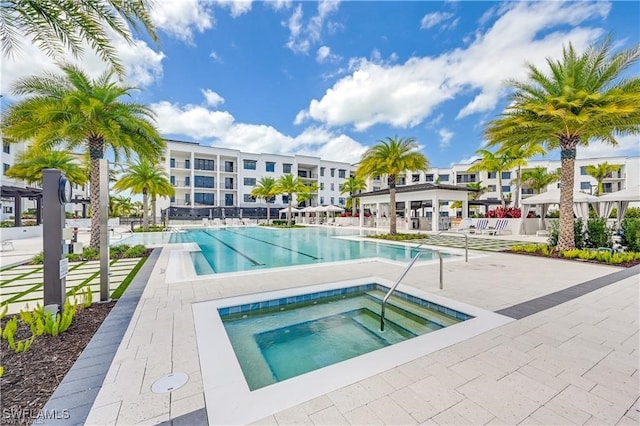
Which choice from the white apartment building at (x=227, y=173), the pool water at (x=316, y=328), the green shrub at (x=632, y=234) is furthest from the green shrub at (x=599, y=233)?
the white apartment building at (x=227, y=173)

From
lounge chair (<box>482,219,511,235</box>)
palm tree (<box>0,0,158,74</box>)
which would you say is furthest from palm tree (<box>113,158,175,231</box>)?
lounge chair (<box>482,219,511,235</box>)

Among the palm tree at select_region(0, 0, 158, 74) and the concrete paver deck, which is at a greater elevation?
the palm tree at select_region(0, 0, 158, 74)

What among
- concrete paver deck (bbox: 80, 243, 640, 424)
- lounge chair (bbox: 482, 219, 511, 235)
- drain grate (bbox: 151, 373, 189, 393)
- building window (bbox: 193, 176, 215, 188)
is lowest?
concrete paver deck (bbox: 80, 243, 640, 424)

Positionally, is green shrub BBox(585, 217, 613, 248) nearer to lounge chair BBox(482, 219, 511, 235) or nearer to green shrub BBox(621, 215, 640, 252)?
green shrub BBox(621, 215, 640, 252)

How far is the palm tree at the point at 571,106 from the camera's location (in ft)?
29.9

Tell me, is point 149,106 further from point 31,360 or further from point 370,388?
point 370,388

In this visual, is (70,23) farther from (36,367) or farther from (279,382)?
(279,382)

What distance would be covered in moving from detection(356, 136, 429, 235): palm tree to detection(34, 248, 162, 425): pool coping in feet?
51.5

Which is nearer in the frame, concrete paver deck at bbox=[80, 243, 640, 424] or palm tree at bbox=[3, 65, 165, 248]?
concrete paver deck at bbox=[80, 243, 640, 424]

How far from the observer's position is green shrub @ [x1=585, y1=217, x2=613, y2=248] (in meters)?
11.0

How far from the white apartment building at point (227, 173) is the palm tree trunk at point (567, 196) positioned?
41403 mm

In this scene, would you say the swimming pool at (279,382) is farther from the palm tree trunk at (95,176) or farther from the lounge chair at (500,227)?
the lounge chair at (500,227)

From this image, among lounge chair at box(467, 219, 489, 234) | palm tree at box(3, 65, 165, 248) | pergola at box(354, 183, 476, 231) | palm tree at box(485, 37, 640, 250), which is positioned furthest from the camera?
pergola at box(354, 183, 476, 231)

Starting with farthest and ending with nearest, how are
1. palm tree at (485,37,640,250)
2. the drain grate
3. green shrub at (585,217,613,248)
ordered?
green shrub at (585,217,613,248) → palm tree at (485,37,640,250) → the drain grate
